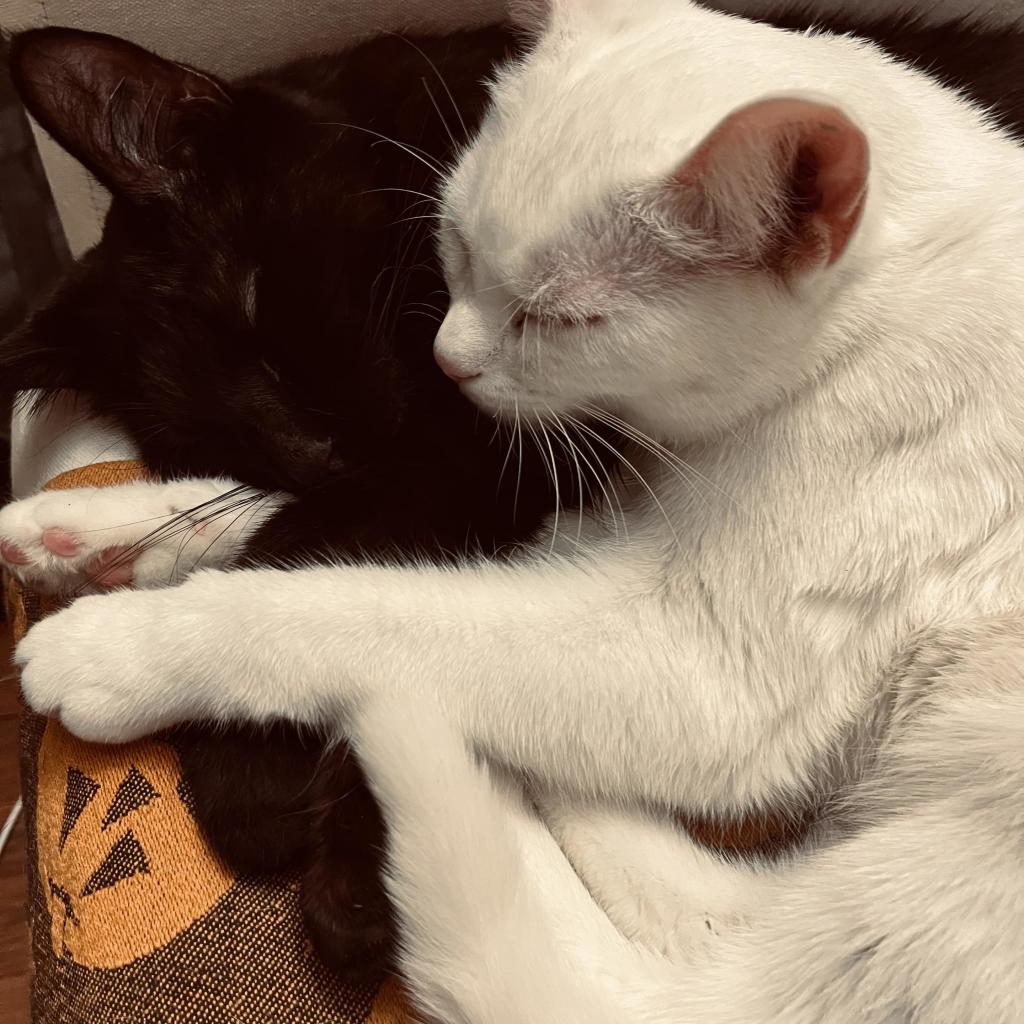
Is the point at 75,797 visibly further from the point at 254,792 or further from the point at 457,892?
the point at 457,892

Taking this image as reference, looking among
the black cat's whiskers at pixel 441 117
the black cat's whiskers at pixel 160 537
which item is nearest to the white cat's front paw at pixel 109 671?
the black cat's whiskers at pixel 160 537

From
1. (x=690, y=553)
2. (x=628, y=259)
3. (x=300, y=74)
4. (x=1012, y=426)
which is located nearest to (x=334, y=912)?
(x=690, y=553)

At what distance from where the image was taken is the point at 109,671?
33.6 inches

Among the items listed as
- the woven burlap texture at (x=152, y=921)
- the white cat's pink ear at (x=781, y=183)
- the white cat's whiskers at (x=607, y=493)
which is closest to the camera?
the white cat's pink ear at (x=781, y=183)

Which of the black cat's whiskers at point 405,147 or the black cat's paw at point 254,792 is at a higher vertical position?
the black cat's whiskers at point 405,147

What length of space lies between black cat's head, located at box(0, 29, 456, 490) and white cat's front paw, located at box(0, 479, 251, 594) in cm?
7

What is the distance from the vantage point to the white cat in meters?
0.73

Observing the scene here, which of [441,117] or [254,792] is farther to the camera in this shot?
[441,117]

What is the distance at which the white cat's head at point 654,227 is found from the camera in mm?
639

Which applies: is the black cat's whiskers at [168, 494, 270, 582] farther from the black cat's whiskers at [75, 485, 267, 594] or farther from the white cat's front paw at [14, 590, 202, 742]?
the white cat's front paw at [14, 590, 202, 742]

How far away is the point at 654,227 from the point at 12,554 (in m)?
0.80

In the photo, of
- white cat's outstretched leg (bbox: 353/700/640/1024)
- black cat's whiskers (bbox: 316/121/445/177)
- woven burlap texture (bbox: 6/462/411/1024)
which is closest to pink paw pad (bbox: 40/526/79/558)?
woven burlap texture (bbox: 6/462/411/1024)

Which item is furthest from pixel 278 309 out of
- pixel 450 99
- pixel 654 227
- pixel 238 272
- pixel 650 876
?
pixel 650 876

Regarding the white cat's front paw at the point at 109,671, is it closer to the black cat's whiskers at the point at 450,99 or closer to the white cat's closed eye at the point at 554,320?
the white cat's closed eye at the point at 554,320
